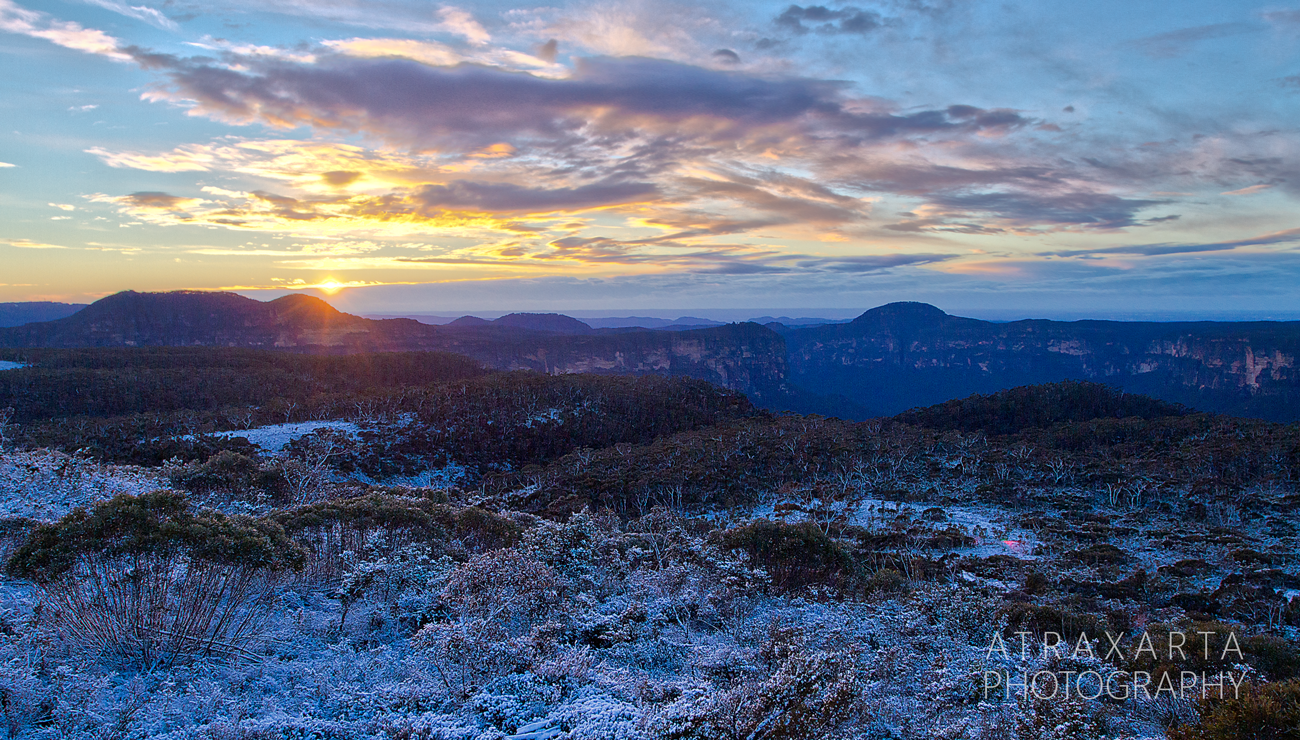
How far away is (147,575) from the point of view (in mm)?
7758

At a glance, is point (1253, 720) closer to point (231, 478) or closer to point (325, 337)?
point (231, 478)

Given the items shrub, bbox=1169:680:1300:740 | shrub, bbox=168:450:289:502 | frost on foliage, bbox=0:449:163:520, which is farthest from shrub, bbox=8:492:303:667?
shrub, bbox=168:450:289:502

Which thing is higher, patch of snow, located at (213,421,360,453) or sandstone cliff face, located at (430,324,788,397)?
sandstone cliff face, located at (430,324,788,397)

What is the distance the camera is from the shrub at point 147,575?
7.34 m

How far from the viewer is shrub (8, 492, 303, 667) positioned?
7.34 metres

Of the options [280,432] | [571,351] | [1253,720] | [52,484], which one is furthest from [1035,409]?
[571,351]

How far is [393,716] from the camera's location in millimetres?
6473

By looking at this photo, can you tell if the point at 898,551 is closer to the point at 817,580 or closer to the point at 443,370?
the point at 817,580

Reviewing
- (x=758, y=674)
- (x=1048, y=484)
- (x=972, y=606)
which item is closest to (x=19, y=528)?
(x=758, y=674)

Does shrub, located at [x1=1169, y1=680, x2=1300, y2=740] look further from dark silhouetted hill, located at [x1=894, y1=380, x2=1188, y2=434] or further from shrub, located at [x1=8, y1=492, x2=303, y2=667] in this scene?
dark silhouetted hill, located at [x1=894, y1=380, x2=1188, y2=434]

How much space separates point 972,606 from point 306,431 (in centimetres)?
5318

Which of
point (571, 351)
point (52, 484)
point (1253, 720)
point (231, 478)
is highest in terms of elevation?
point (571, 351)

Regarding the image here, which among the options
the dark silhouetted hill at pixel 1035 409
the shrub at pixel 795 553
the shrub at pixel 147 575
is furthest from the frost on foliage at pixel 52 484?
the dark silhouetted hill at pixel 1035 409

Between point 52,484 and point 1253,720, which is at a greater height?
point 1253,720
